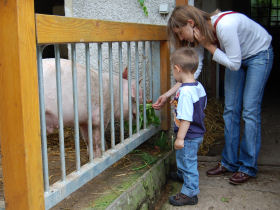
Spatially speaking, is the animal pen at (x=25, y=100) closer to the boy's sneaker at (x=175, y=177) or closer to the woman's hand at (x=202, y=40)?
the woman's hand at (x=202, y=40)

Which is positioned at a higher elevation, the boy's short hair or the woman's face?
the woman's face

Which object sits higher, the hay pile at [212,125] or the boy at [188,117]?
the boy at [188,117]

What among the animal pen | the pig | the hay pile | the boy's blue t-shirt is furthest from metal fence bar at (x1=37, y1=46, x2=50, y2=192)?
the hay pile

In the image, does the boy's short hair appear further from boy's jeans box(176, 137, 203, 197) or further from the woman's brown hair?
boy's jeans box(176, 137, 203, 197)

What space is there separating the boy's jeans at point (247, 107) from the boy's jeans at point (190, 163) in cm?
60

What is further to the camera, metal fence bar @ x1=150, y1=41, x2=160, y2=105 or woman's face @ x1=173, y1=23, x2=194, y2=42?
metal fence bar @ x1=150, y1=41, x2=160, y2=105

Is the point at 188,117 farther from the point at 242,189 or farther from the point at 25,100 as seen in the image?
the point at 25,100

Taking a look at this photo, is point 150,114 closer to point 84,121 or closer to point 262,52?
point 84,121

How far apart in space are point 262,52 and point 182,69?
2.70 feet

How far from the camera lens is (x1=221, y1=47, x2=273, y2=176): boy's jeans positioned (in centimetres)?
298

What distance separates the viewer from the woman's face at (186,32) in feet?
9.11

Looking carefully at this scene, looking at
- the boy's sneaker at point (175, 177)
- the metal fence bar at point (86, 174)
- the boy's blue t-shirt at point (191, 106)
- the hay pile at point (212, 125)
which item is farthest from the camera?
the hay pile at point (212, 125)

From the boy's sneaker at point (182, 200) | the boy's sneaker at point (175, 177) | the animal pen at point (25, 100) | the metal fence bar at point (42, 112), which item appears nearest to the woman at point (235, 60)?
the boy's sneaker at point (175, 177)

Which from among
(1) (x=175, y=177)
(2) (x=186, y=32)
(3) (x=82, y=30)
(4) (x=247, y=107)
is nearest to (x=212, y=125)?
(1) (x=175, y=177)
